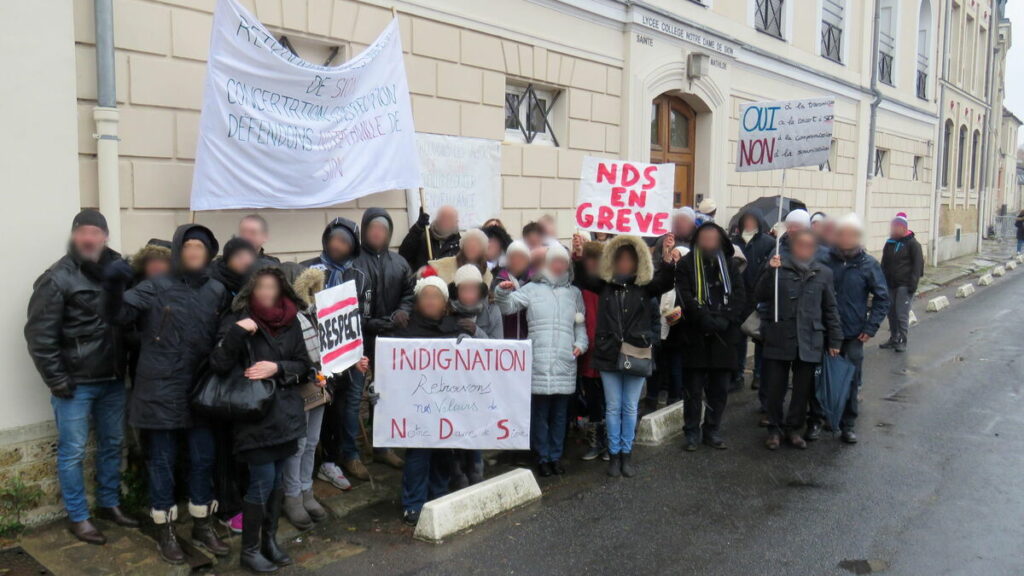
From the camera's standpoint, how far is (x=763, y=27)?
1496cm

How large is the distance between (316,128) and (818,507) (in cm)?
477

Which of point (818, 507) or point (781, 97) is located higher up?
point (781, 97)

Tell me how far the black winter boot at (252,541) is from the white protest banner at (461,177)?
4.10 meters

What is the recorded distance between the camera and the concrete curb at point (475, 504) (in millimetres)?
5113

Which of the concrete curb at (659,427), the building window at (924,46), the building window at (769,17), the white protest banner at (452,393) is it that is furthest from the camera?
the building window at (924,46)

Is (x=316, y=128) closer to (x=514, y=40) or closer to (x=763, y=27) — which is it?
(x=514, y=40)

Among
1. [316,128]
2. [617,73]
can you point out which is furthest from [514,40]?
[316,128]

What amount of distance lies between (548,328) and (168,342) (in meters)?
2.60

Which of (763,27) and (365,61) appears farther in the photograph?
(763,27)

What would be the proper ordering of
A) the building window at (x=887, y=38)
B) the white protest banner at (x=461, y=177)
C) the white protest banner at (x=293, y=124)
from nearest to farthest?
the white protest banner at (x=293, y=124) < the white protest banner at (x=461, y=177) < the building window at (x=887, y=38)

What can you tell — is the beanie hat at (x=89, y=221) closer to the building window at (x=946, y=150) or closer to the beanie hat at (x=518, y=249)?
the beanie hat at (x=518, y=249)

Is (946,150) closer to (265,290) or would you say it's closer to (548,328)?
(548,328)

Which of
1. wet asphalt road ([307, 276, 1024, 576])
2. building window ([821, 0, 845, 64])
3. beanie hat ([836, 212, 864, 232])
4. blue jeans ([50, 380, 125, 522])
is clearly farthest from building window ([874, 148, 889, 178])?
blue jeans ([50, 380, 125, 522])

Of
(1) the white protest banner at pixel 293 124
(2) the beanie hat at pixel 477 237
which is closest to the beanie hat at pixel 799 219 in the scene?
(2) the beanie hat at pixel 477 237
